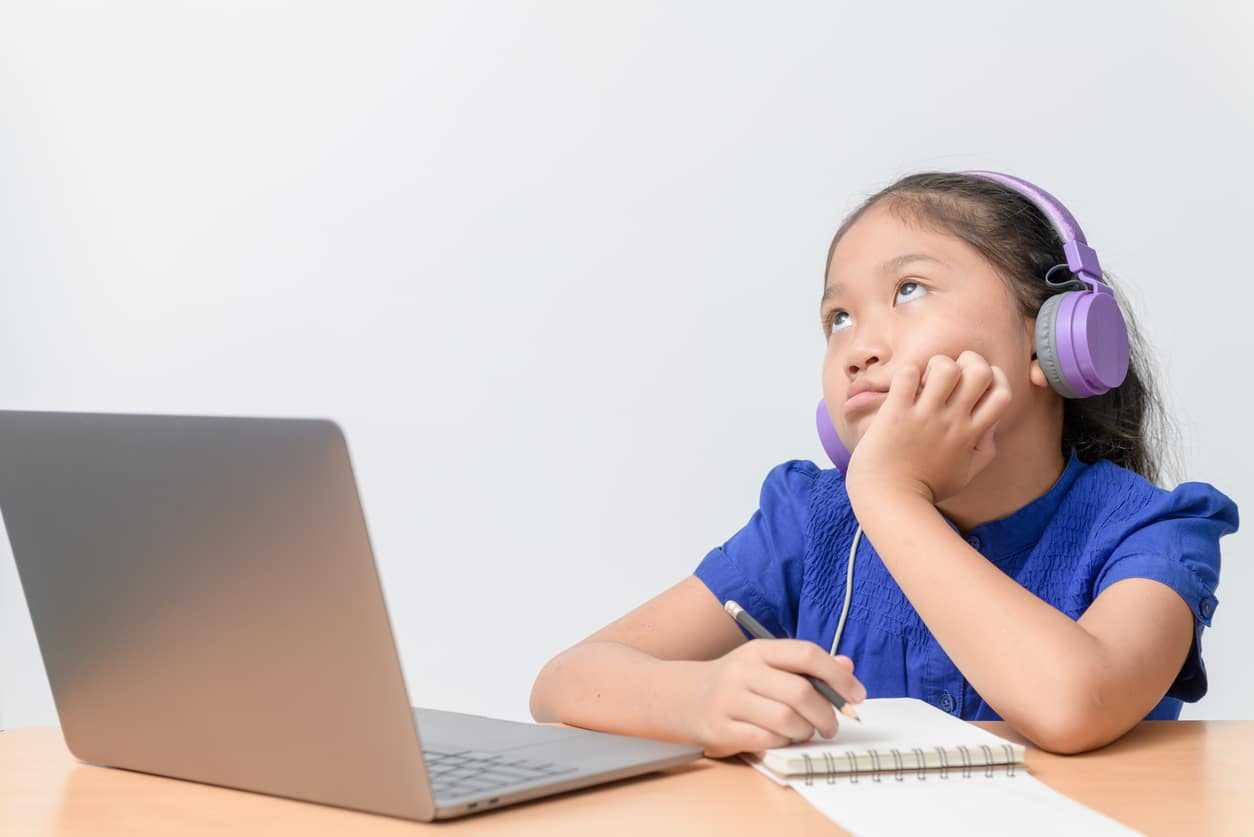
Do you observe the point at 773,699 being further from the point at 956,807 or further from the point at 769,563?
the point at 769,563

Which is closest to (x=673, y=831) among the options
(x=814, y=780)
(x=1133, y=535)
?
(x=814, y=780)

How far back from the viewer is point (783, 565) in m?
1.36

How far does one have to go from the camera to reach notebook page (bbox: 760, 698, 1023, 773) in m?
0.76

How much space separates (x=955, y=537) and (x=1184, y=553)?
0.75ft

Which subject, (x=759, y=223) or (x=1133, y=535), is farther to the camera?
(x=759, y=223)

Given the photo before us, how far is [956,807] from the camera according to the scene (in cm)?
69

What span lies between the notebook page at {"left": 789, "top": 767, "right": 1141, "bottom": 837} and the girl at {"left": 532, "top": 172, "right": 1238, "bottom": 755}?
0.23 ft

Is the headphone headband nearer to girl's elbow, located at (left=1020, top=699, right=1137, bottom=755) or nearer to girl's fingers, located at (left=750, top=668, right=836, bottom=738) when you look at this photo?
girl's elbow, located at (left=1020, top=699, right=1137, bottom=755)

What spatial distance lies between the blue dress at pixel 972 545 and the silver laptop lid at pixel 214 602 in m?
0.67

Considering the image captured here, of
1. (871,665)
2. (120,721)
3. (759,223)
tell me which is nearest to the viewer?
(120,721)

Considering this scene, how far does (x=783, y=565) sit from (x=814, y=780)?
62 centimetres

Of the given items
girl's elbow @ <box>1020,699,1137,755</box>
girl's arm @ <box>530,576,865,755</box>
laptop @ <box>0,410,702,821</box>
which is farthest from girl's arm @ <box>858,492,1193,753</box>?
laptop @ <box>0,410,702,821</box>

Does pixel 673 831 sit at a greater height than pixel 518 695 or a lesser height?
greater

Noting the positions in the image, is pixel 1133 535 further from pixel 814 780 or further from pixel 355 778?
pixel 355 778
